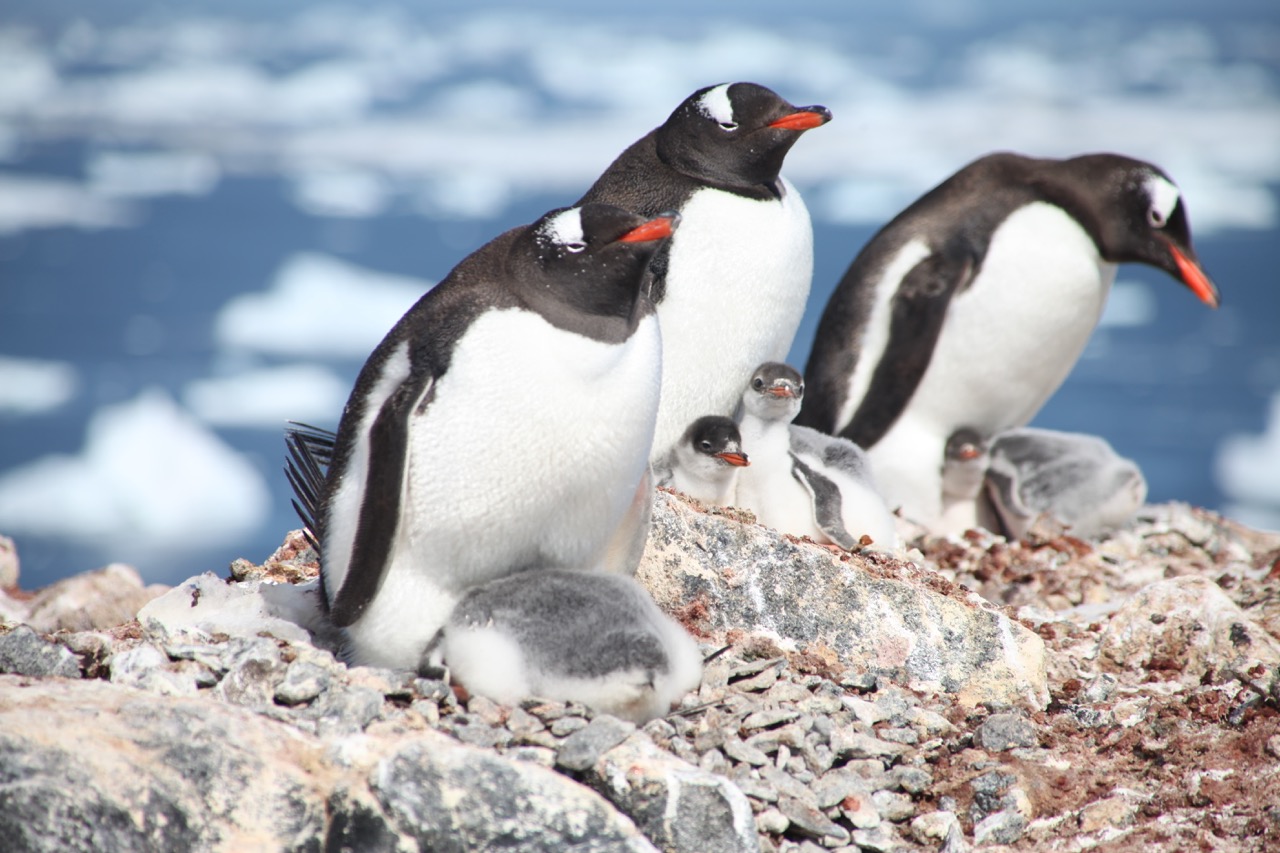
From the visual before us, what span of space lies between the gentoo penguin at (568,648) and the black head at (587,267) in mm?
642

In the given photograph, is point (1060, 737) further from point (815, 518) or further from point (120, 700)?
point (120, 700)

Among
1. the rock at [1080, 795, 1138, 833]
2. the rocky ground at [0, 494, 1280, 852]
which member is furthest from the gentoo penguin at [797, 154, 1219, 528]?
the rock at [1080, 795, 1138, 833]

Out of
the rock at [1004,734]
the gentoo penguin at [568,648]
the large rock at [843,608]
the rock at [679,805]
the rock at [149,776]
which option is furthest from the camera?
the large rock at [843,608]

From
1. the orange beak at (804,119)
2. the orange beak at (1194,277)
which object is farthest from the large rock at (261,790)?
the orange beak at (1194,277)

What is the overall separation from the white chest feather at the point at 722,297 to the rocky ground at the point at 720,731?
74cm

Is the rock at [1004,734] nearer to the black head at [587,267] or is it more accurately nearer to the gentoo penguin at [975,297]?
the black head at [587,267]

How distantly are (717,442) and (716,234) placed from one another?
71cm

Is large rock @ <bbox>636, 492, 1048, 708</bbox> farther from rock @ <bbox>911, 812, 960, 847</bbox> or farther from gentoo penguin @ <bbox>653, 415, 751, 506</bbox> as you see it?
rock @ <bbox>911, 812, 960, 847</bbox>

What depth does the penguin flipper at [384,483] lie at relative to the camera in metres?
3.54

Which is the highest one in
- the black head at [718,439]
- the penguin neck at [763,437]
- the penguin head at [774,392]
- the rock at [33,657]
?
the penguin head at [774,392]

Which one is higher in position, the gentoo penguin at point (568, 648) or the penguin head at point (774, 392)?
the penguin head at point (774, 392)

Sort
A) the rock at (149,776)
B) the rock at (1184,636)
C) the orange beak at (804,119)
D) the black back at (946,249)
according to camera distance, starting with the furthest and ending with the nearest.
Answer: the black back at (946,249)
the orange beak at (804,119)
the rock at (1184,636)
the rock at (149,776)

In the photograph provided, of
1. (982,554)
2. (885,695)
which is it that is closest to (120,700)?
(885,695)

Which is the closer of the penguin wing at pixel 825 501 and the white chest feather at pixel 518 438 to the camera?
the white chest feather at pixel 518 438
